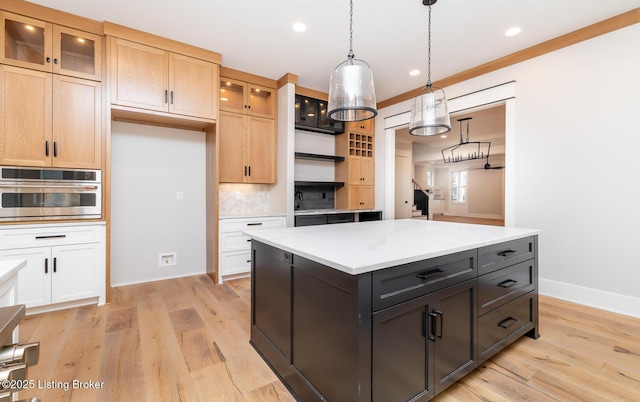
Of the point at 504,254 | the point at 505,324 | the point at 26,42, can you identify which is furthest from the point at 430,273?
the point at 26,42

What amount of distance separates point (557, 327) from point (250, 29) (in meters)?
3.90

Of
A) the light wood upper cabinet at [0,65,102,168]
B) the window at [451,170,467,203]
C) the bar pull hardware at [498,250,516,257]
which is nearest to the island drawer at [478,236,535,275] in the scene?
the bar pull hardware at [498,250,516,257]

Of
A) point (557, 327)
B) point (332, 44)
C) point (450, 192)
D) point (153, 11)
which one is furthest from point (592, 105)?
point (450, 192)

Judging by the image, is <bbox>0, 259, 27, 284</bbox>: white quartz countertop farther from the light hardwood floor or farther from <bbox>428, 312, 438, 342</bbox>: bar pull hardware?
<bbox>428, 312, 438, 342</bbox>: bar pull hardware

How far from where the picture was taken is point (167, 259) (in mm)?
3627

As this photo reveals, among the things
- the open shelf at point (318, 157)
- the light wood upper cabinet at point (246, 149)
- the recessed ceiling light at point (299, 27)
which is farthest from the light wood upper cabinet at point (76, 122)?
the open shelf at point (318, 157)

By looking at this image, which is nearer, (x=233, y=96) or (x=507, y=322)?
(x=507, y=322)

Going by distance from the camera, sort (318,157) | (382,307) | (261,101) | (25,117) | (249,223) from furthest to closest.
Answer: (318,157) → (261,101) → (249,223) → (25,117) → (382,307)

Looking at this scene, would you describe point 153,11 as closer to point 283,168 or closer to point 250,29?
point 250,29

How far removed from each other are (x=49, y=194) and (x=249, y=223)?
6.34ft

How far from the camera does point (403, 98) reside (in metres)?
4.65

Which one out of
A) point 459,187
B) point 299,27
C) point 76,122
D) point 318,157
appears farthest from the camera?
point 459,187

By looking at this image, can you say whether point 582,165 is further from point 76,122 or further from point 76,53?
point 76,53

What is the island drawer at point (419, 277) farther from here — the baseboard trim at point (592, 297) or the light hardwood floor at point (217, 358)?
the baseboard trim at point (592, 297)
